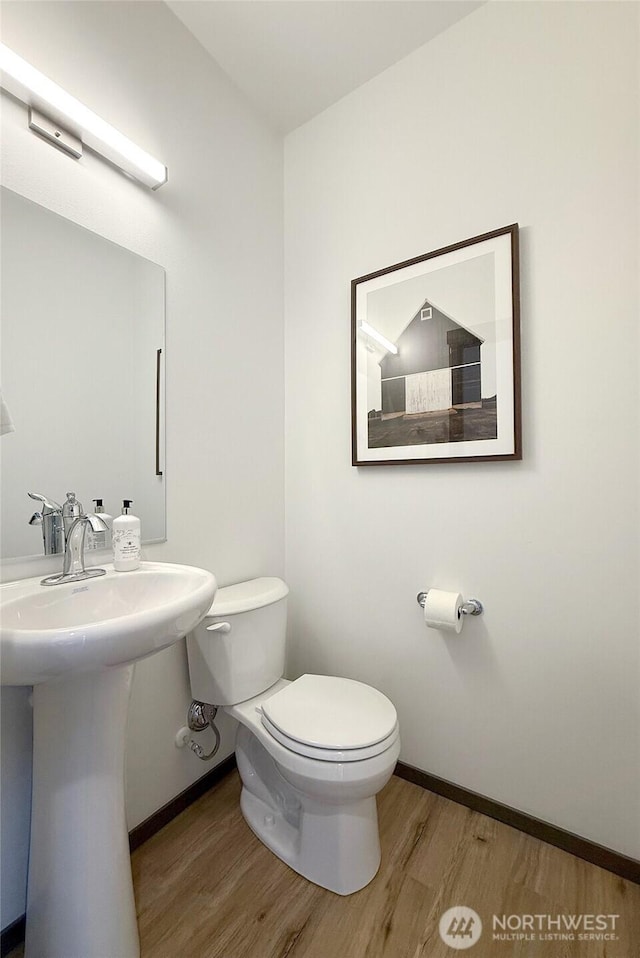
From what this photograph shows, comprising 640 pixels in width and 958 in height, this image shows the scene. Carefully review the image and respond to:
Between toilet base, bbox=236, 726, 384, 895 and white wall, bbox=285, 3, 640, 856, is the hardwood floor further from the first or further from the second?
white wall, bbox=285, 3, 640, 856

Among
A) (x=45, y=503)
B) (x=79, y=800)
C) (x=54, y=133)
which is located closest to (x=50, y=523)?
(x=45, y=503)

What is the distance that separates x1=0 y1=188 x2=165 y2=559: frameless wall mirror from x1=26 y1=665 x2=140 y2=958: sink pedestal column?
40cm

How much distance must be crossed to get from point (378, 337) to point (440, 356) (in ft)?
0.88

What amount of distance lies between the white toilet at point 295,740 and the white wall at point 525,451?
37 cm

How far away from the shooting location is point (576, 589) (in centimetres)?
123

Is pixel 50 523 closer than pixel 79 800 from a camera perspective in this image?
No

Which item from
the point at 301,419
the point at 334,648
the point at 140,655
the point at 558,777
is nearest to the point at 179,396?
the point at 301,419

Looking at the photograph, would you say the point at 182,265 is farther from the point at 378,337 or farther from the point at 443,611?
the point at 443,611

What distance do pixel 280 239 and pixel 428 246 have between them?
0.72m

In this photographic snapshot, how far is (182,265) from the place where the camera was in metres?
1.42

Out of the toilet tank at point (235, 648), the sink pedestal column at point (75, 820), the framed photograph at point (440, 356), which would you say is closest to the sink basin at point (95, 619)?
the sink pedestal column at point (75, 820)

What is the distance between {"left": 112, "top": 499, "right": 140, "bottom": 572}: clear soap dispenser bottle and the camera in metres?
1.13

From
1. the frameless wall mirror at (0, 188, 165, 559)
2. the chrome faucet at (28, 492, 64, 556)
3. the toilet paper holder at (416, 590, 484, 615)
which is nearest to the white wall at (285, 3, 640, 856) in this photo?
the toilet paper holder at (416, 590, 484, 615)

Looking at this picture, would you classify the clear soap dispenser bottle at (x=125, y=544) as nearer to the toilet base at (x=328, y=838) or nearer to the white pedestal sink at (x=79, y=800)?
the white pedestal sink at (x=79, y=800)
